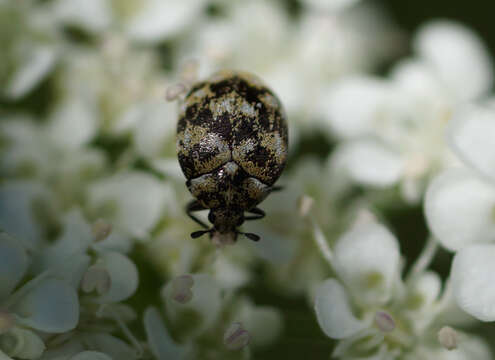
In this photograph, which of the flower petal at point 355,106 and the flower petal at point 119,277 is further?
the flower petal at point 355,106

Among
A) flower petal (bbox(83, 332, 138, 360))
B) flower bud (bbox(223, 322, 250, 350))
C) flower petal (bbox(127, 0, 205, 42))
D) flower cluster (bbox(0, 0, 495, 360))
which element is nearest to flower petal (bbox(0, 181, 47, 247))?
flower cluster (bbox(0, 0, 495, 360))

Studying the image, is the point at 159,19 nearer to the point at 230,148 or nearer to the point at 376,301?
the point at 230,148

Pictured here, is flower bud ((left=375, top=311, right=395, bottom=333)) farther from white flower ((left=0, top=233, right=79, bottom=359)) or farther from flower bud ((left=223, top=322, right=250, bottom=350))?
white flower ((left=0, top=233, right=79, bottom=359))

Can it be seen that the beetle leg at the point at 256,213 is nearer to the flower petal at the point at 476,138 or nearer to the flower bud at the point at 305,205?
the flower bud at the point at 305,205

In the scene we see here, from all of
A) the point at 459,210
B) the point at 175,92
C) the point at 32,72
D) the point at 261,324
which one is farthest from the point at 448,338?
the point at 32,72

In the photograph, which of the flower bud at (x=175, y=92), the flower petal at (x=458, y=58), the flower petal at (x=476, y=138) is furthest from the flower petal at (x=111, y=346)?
the flower petal at (x=458, y=58)

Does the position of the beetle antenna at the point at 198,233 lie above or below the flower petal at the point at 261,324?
above

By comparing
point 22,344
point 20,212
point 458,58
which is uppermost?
point 458,58
